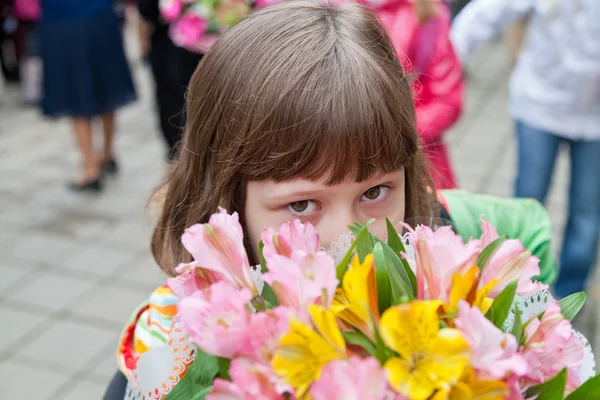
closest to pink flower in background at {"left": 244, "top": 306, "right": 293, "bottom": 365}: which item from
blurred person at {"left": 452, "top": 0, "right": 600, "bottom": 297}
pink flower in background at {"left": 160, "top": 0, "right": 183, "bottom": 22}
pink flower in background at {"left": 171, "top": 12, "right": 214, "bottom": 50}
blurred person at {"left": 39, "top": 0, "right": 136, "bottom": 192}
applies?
blurred person at {"left": 452, "top": 0, "right": 600, "bottom": 297}

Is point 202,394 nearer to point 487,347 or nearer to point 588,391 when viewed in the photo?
point 487,347

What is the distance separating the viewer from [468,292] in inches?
32.0

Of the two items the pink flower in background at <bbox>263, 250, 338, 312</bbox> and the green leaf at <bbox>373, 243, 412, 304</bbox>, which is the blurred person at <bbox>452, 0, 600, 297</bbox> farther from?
the pink flower in background at <bbox>263, 250, 338, 312</bbox>

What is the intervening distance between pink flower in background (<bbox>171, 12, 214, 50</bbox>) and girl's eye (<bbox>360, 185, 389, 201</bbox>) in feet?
9.86

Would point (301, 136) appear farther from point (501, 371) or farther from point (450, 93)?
point (450, 93)

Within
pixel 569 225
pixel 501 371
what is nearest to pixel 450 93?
pixel 569 225

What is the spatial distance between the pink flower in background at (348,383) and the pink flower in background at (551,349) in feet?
0.64

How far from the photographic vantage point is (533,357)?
800 mm

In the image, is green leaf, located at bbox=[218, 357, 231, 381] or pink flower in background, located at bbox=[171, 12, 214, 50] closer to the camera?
green leaf, located at bbox=[218, 357, 231, 381]

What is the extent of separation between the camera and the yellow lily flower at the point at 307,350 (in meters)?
0.72

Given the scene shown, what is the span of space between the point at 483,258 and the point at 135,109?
6.87 m

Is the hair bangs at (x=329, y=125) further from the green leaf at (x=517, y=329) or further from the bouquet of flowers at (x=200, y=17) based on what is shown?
the bouquet of flowers at (x=200, y=17)

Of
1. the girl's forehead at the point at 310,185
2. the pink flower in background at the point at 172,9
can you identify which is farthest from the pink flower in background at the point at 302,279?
the pink flower in background at the point at 172,9

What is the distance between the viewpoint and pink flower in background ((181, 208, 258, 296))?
0.87m
